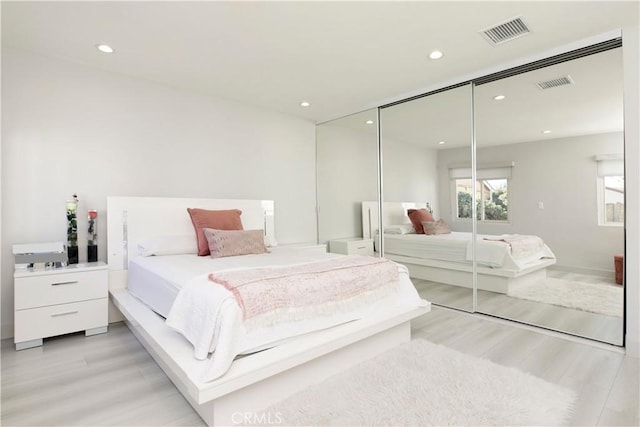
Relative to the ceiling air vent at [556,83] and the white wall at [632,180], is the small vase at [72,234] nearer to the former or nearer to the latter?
the ceiling air vent at [556,83]

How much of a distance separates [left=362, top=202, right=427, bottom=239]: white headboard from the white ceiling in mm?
1365

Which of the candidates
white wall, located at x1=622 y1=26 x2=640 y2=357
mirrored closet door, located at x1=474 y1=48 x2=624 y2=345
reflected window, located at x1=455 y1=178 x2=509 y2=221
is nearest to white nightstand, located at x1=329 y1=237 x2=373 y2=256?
reflected window, located at x1=455 y1=178 x2=509 y2=221

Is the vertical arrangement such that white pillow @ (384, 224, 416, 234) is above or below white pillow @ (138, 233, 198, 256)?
above

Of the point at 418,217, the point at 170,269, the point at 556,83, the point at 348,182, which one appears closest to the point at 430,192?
the point at 418,217

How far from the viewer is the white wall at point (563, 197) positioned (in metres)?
2.73

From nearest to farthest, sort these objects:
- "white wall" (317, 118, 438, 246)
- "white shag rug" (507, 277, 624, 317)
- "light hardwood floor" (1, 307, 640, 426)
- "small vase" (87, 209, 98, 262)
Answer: "light hardwood floor" (1, 307, 640, 426) → "white shag rug" (507, 277, 624, 317) → "small vase" (87, 209, 98, 262) → "white wall" (317, 118, 438, 246)

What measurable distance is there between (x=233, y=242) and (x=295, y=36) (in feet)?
6.15

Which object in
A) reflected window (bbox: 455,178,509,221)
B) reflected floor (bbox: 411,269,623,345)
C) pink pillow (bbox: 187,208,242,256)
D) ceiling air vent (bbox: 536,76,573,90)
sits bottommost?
reflected floor (bbox: 411,269,623,345)

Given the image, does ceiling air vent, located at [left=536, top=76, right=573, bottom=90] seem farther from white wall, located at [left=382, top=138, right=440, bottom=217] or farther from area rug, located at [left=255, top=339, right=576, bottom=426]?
area rug, located at [left=255, top=339, right=576, bottom=426]

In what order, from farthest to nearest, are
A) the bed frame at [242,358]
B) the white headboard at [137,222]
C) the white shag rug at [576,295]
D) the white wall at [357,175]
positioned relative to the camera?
1. the white wall at [357,175]
2. the white headboard at [137,222]
3. the white shag rug at [576,295]
4. the bed frame at [242,358]

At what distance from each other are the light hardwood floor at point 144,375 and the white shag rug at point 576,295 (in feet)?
1.17

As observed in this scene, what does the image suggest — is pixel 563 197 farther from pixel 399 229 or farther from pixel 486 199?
pixel 399 229

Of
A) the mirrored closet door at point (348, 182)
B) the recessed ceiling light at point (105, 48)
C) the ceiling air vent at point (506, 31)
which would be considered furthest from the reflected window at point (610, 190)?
the recessed ceiling light at point (105, 48)

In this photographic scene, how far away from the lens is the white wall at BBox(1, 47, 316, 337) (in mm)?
2824
